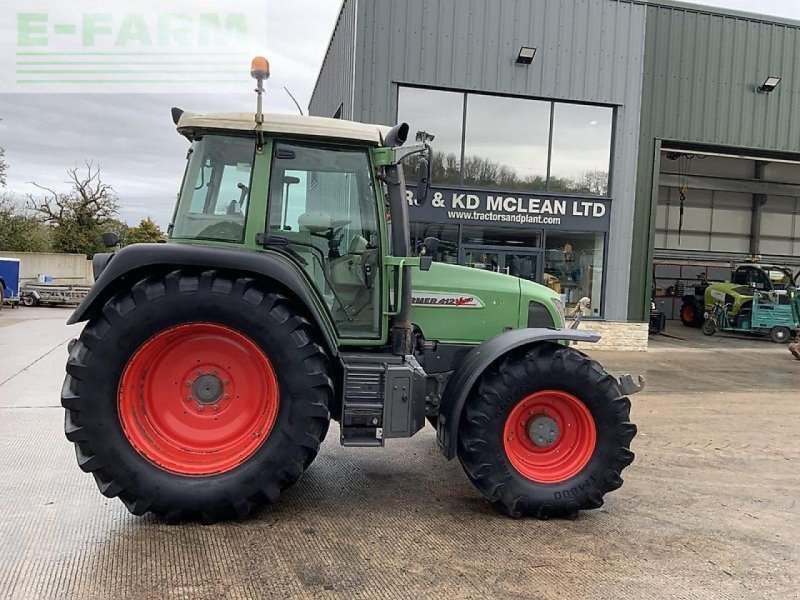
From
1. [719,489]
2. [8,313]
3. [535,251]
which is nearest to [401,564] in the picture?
[719,489]

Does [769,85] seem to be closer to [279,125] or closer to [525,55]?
[525,55]

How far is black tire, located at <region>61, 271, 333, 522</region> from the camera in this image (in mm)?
3479

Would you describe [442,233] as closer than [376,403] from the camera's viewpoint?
No

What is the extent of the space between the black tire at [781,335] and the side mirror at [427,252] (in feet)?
53.1

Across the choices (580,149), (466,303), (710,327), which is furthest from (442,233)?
(710,327)

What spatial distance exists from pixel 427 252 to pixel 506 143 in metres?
9.52

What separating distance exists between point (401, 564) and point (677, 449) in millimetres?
3715

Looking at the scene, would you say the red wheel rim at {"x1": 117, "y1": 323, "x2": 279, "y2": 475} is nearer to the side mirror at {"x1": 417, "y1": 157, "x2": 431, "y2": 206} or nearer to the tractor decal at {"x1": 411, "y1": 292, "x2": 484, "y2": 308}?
the tractor decal at {"x1": 411, "y1": 292, "x2": 484, "y2": 308}

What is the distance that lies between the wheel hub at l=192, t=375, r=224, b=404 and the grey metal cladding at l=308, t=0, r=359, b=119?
9318 millimetres

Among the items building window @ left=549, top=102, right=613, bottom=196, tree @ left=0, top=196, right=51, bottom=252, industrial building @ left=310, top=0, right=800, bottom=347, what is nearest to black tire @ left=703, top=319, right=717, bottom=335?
industrial building @ left=310, top=0, right=800, bottom=347

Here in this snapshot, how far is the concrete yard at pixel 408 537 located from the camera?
3.04m

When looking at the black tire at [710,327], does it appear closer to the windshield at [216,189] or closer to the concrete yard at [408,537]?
the concrete yard at [408,537]

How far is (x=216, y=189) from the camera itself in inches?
155

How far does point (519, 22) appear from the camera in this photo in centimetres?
1251
